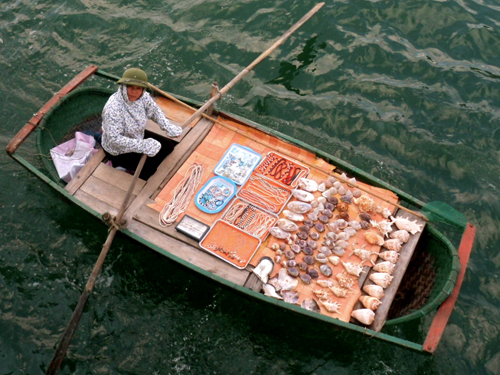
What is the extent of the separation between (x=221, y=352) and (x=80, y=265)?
276 cm

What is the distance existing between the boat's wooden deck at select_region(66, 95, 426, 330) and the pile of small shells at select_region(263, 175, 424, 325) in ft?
0.66

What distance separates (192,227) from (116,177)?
5.01 ft

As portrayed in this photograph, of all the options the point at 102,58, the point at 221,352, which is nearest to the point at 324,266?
the point at 221,352

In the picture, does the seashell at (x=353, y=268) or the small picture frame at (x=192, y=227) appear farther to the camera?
the small picture frame at (x=192, y=227)

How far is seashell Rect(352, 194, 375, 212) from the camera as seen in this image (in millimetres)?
6559

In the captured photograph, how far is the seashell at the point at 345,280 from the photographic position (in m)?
5.98

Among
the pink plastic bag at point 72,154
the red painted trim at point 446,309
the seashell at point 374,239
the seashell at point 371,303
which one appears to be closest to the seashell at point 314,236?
the seashell at point 374,239

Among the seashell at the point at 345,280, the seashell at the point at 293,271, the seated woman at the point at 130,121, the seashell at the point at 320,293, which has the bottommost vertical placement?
the seashell at the point at 320,293

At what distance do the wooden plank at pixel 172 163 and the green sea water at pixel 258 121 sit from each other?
2.40 feet

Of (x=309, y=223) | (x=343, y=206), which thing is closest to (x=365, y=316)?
(x=309, y=223)

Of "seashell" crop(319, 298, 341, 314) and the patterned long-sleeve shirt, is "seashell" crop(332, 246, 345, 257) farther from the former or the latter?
the patterned long-sleeve shirt

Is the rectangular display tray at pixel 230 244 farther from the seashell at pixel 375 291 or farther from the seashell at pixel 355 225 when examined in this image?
the seashell at pixel 375 291

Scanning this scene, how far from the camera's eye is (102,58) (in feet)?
33.4

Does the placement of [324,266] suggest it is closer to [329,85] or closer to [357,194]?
[357,194]
